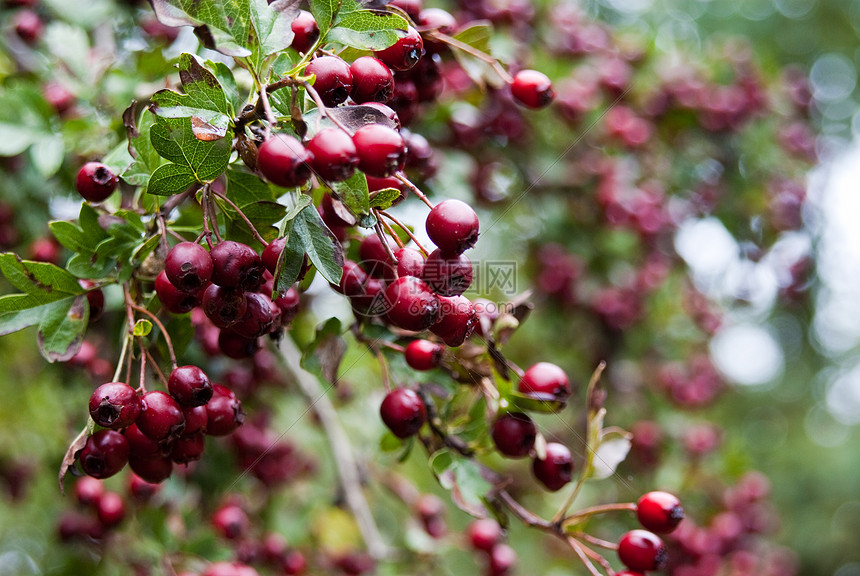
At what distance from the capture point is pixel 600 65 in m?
3.34

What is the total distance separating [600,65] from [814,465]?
29.2ft

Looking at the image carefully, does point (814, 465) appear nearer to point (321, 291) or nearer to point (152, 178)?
point (321, 291)

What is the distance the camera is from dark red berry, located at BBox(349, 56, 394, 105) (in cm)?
108

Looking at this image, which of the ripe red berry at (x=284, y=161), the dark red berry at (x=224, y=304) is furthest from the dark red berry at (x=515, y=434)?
the ripe red berry at (x=284, y=161)

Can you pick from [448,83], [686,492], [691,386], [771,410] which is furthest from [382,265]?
[771,410]

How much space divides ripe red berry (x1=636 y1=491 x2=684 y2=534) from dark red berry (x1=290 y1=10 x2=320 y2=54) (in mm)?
1132

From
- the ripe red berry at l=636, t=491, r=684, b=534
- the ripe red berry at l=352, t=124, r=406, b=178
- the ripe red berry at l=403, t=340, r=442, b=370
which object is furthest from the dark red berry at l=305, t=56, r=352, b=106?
the ripe red berry at l=636, t=491, r=684, b=534

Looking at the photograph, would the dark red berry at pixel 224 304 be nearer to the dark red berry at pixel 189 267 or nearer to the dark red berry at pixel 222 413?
the dark red berry at pixel 189 267

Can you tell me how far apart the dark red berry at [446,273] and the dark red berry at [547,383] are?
0.38m

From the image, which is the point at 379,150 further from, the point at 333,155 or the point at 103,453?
the point at 103,453

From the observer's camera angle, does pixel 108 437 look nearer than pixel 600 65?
Yes

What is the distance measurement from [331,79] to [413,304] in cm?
38

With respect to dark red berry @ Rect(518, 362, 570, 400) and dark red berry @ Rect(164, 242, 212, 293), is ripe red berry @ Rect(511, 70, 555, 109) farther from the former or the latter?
dark red berry @ Rect(164, 242, 212, 293)

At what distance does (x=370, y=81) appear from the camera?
3.55 ft
